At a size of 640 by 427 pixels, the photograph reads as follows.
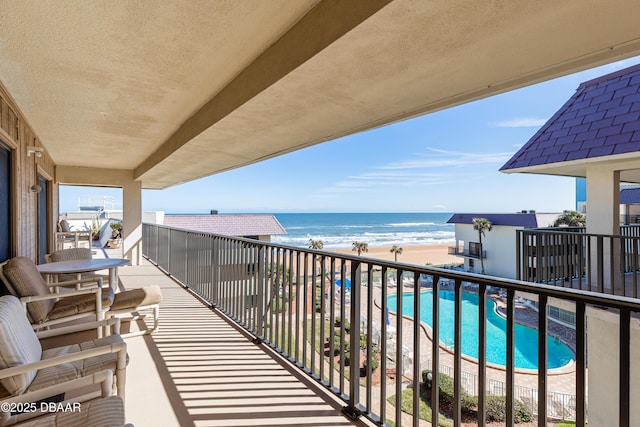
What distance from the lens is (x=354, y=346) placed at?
6.81ft

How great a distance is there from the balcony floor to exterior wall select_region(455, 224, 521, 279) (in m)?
20.8

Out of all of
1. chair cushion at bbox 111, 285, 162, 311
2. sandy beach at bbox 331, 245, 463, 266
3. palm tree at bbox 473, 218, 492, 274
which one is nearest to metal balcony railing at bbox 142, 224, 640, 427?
chair cushion at bbox 111, 285, 162, 311

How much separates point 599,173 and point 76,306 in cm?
741

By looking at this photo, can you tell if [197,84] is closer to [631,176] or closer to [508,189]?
[631,176]

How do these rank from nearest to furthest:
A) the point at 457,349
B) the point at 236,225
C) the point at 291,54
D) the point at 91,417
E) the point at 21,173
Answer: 1. the point at 91,417
2. the point at 457,349
3. the point at 291,54
4. the point at 21,173
5. the point at 236,225

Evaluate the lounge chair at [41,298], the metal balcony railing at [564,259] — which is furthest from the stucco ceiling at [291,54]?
the metal balcony railing at [564,259]

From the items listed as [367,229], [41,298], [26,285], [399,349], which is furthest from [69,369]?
[367,229]

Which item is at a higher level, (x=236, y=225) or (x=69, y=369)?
(x=236, y=225)

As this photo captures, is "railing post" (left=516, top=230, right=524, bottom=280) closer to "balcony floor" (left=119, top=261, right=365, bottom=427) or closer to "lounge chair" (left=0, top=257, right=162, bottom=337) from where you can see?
"balcony floor" (left=119, top=261, right=365, bottom=427)

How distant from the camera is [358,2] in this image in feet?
5.13

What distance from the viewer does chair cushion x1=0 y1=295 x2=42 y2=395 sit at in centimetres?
146

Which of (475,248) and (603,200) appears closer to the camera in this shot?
(603,200)

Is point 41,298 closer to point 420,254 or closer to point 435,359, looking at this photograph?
point 435,359

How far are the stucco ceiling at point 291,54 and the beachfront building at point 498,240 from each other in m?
19.7
